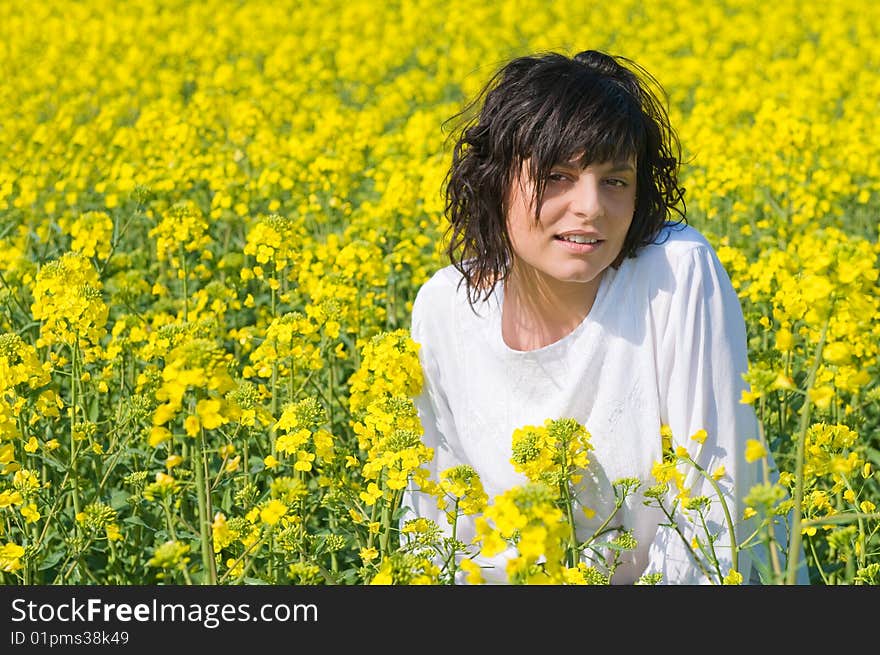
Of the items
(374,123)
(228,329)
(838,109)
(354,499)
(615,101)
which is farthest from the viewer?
(838,109)

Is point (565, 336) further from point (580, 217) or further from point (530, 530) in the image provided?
point (530, 530)

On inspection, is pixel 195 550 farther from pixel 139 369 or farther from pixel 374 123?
pixel 374 123

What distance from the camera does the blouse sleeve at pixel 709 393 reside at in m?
2.52

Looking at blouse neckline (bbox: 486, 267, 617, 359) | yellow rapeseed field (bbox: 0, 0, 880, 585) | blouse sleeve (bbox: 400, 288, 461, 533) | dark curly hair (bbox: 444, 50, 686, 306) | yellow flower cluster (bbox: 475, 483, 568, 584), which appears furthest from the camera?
blouse sleeve (bbox: 400, 288, 461, 533)

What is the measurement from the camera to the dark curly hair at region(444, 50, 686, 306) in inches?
98.0

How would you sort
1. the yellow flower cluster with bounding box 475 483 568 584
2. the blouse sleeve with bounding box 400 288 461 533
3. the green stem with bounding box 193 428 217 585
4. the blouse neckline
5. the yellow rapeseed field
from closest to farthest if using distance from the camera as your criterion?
the yellow flower cluster with bounding box 475 483 568 584
the green stem with bounding box 193 428 217 585
the yellow rapeseed field
the blouse neckline
the blouse sleeve with bounding box 400 288 461 533

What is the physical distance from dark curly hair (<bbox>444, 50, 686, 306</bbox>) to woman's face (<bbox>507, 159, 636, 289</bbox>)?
1.0 inches

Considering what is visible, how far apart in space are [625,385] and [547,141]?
543 mm

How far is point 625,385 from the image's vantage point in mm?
2633

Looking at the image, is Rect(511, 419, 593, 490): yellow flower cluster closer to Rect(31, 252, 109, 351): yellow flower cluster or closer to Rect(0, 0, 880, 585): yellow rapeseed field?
Rect(0, 0, 880, 585): yellow rapeseed field

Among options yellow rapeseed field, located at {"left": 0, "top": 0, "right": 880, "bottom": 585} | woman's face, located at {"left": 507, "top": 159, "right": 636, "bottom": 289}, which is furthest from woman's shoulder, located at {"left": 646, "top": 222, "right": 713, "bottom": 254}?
yellow rapeseed field, located at {"left": 0, "top": 0, "right": 880, "bottom": 585}

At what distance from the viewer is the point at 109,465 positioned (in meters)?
2.95

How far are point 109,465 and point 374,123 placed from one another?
3762 millimetres

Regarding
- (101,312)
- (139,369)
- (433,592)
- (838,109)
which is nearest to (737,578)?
(433,592)
